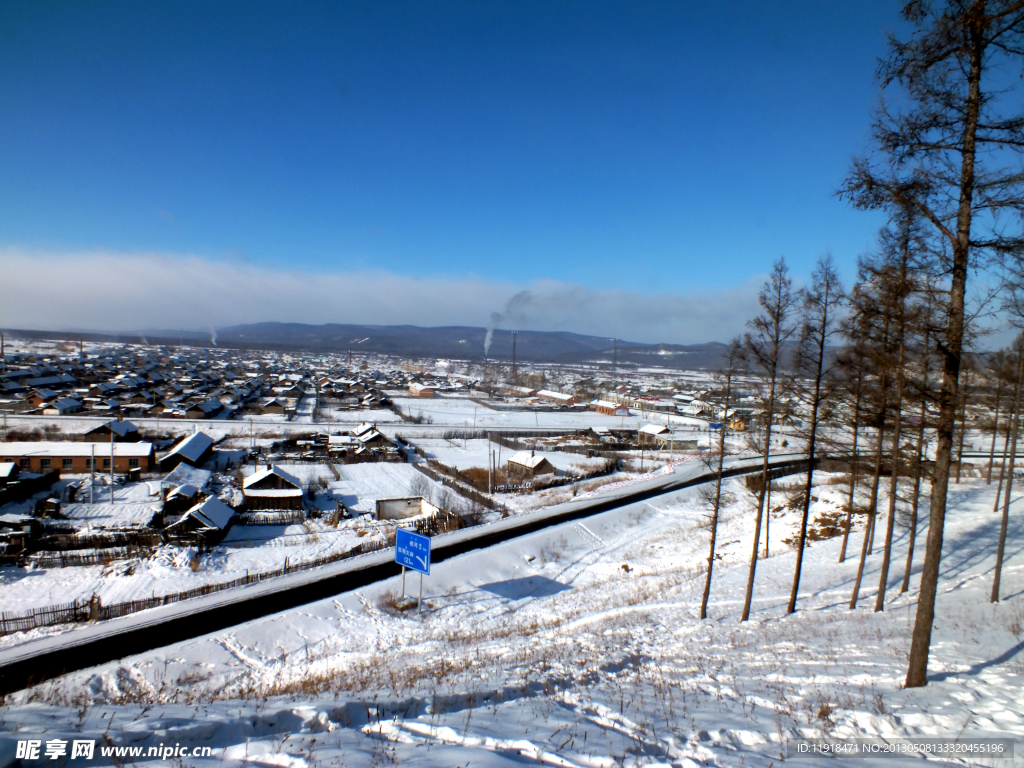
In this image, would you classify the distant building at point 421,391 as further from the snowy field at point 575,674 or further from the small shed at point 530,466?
the snowy field at point 575,674

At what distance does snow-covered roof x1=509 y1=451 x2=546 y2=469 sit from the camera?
31.6 metres

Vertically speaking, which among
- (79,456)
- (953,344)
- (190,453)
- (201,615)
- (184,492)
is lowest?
(79,456)

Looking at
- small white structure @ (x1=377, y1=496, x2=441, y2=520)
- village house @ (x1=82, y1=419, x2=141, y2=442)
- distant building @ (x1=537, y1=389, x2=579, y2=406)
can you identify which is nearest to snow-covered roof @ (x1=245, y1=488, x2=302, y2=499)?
small white structure @ (x1=377, y1=496, x2=441, y2=520)

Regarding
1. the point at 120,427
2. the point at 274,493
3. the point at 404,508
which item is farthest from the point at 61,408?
the point at 404,508

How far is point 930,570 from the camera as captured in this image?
5.68 meters

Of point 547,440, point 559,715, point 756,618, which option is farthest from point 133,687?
point 547,440

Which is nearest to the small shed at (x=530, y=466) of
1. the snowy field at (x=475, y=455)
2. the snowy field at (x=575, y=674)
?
the snowy field at (x=475, y=455)

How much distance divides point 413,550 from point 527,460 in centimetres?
2087

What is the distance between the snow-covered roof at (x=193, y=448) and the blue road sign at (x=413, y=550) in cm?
2236

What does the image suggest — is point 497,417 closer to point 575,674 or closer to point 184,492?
point 184,492

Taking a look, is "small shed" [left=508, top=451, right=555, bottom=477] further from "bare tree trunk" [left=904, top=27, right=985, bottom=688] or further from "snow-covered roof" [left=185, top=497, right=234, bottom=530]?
"bare tree trunk" [left=904, top=27, right=985, bottom=688]

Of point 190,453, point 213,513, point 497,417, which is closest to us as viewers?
point 213,513

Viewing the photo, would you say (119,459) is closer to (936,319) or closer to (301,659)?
(301,659)

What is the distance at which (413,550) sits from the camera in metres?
11.5
